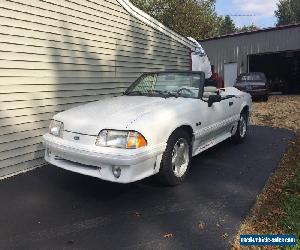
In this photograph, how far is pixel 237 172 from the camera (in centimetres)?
534

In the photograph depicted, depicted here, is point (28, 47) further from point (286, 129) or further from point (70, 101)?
point (286, 129)

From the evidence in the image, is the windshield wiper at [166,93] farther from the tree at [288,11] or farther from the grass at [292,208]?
the tree at [288,11]

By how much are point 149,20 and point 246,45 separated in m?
14.4

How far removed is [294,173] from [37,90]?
4.30 metres

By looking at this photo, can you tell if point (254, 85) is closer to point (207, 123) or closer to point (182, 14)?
point (207, 123)

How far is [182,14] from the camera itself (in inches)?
1256

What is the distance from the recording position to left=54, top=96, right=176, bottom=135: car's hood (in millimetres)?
4082

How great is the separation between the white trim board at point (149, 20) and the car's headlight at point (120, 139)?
4.57 meters

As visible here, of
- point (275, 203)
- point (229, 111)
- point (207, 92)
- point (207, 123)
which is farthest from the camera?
point (229, 111)

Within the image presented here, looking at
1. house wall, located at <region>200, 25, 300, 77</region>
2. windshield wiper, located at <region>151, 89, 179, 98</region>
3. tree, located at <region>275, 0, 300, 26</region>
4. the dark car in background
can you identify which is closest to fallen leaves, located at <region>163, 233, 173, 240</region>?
windshield wiper, located at <region>151, 89, 179, 98</region>

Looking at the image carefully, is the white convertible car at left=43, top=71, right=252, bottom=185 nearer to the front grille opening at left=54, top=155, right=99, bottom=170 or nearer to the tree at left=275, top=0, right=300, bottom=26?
the front grille opening at left=54, top=155, right=99, bottom=170

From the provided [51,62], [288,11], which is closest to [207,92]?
[51,62]

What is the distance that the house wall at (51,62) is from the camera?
5.27 meters

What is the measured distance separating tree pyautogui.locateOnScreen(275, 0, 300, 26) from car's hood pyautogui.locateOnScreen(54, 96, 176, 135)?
69845 mm
